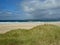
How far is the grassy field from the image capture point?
9.03ft

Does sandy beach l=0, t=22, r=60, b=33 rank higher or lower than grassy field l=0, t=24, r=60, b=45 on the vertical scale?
higher

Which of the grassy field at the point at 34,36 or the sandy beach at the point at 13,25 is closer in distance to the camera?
the grassy field at the point at 34,36

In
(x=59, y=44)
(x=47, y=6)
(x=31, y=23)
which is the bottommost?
(x=59, y=44)

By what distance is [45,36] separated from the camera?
2816 millimetres

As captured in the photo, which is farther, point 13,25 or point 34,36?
point 13,25

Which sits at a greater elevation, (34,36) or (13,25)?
(13,25)

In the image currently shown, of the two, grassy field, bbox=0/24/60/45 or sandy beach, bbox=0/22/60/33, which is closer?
grassy field, bbox=0/24/60/45

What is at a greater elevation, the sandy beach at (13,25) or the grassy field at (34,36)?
the sandy beach at (13,25)

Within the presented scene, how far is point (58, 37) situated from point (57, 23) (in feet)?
1.12

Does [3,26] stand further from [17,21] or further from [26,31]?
[26,31]

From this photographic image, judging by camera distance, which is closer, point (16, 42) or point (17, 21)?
point (16, 42)

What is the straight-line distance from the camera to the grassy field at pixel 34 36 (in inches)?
108

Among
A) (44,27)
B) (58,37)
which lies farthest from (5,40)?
(58,37)

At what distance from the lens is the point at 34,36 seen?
2842mm
